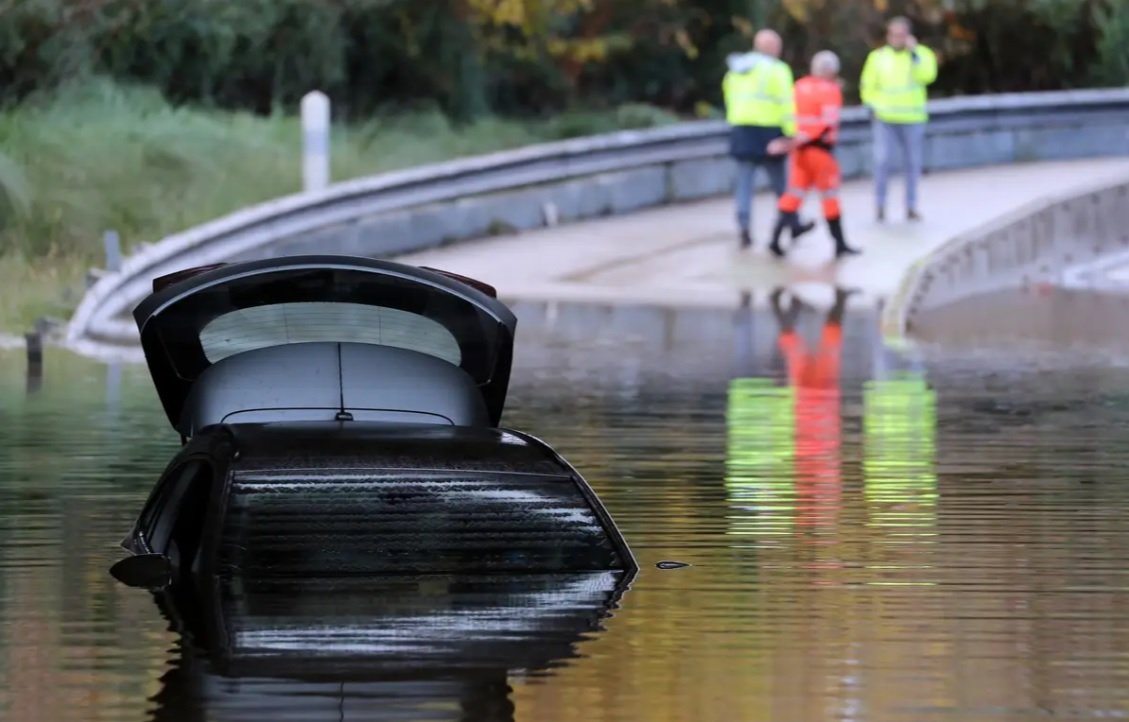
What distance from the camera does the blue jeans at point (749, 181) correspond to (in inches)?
1150

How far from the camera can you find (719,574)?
11.1 meters

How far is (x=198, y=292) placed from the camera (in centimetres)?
1076

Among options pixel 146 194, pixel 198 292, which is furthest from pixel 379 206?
pixel 198 292

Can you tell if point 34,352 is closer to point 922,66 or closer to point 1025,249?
point 922,66

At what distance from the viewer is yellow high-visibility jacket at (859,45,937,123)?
30.6 metres

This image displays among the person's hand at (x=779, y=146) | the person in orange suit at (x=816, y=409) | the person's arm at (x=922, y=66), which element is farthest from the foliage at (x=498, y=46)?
the person in orange suit at (x=816, y=409)

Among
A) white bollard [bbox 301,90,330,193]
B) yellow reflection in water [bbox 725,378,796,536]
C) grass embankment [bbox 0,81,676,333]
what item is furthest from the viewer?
white bollard [bbox 301,90,330,193]

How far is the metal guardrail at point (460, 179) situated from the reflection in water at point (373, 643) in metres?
13.3

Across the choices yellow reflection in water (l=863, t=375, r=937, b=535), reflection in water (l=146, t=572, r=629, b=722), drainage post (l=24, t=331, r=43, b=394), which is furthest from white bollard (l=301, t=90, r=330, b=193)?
reflection in water (l=146, t=572, r=629, b=722)

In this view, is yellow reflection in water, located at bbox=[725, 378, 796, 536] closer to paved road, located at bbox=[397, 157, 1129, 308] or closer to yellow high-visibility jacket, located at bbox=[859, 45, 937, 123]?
paved road, located at bbox=[397, 157, 1129, 308]

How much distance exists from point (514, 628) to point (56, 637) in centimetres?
141

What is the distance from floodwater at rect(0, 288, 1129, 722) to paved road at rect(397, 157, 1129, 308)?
227 inches

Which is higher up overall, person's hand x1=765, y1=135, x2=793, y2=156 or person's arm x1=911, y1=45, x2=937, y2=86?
person's arm x1=911, y1=45, x2=937, y2=86

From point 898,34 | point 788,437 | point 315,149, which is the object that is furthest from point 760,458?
point 898,34
